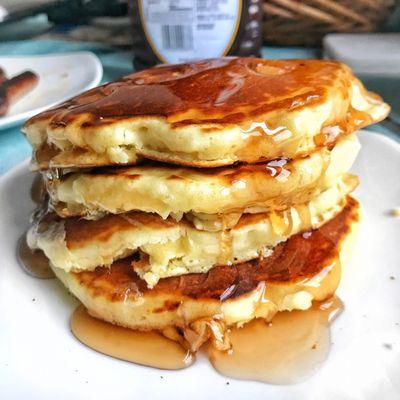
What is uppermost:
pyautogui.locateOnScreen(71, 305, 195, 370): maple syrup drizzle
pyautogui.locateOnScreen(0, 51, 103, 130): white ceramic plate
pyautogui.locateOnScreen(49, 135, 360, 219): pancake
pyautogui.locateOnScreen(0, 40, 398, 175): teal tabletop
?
pyautogui.locateOnScreen(49, 135, 360, 219): pancake

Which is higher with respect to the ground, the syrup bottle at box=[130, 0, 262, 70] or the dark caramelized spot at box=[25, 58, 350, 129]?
the dark caramelized spot at box=[25, 58, 350, 129]

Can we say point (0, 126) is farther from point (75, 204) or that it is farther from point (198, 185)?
point (198, 185)

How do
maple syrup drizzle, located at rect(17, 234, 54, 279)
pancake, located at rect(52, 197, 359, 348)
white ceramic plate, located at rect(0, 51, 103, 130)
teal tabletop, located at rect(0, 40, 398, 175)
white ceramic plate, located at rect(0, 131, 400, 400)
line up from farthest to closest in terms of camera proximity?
white ceramic plate, located at rect(0, 51, 103, 130) < teal tabletop, located at rect(0, 40, 398, 175) < maple syrup drizzle, located at rect(17, 234, 54, 279) < pancake, located at rect(52, 197, 359, 348) < white ceramic plate, located at rect(0, 131, 400, 400)

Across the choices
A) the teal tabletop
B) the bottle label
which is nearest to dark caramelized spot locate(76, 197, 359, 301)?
the teal tabletop

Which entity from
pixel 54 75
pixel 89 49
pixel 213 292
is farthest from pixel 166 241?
pixel 89 49

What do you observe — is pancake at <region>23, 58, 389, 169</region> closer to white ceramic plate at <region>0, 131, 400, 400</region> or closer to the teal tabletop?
white ceramic plate at <region>0, 131, 400, 400</region>

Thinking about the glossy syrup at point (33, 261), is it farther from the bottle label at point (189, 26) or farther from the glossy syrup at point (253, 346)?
the bottle label at point (189, 26)

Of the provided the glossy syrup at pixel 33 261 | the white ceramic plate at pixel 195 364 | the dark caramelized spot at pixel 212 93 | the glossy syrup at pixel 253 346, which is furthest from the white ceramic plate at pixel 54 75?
the glossy syrup at pixel 253 346
